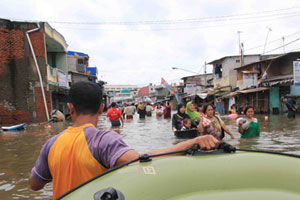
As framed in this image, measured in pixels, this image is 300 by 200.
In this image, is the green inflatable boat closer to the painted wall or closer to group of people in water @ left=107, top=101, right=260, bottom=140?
group of people in water @ left=107, top=101, right=260, bottom=140

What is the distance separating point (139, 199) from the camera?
4.15 feet

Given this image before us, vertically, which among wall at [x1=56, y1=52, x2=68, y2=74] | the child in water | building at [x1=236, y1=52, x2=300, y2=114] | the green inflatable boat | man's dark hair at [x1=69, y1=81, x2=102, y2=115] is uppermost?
wall at [x1=56, y1=52, x2=68, y2=74]

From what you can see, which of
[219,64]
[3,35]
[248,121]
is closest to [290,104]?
[248,121]

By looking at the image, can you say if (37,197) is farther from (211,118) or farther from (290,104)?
(290,104)

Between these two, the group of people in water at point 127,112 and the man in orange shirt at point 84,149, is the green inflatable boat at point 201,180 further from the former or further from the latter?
the group of people in water at point 127,112

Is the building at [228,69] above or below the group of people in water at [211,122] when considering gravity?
above

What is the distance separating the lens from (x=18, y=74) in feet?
56.0

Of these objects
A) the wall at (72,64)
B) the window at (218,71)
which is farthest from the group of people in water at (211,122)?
the window at (218,71)

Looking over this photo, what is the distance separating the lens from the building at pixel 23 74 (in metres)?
16.9

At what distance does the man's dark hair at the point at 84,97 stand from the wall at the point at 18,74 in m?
16.8

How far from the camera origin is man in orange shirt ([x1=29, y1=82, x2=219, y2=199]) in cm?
163

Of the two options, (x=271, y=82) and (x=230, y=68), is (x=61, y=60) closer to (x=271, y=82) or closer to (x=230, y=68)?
(x=271, y=82)

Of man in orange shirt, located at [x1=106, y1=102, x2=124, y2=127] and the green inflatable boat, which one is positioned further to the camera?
man in orange shirt, located at [x1=106, y1=102, x2=124, y2=127]

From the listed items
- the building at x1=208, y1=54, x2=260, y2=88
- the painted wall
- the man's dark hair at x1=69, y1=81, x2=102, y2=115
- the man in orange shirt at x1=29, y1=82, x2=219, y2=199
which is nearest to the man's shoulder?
the man in orange shirt at x1=29, y1=82, x2=219, y2=199
